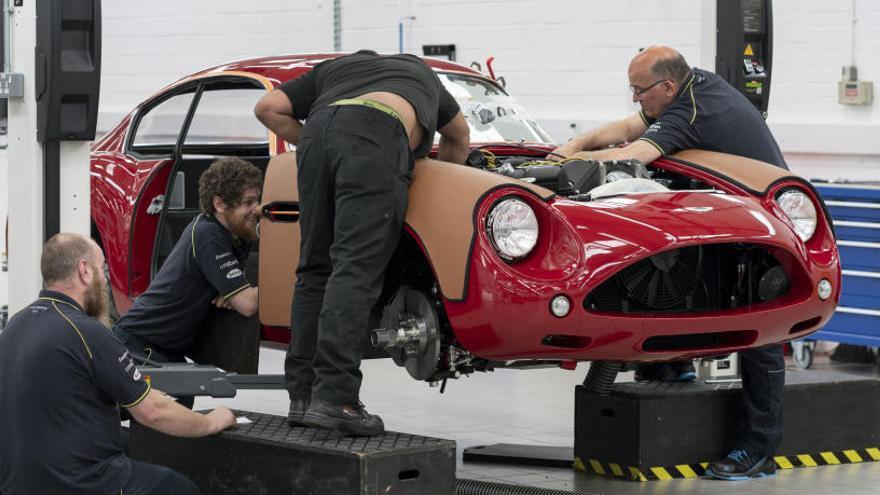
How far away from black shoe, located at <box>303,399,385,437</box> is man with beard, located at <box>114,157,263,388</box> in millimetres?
1136

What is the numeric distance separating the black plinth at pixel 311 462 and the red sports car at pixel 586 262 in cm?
41

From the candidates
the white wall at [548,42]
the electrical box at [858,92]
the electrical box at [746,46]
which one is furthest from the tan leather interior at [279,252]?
the electrical box at [858,92]

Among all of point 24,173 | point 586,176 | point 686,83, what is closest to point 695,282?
point 586,176

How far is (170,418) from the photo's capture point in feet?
15.0

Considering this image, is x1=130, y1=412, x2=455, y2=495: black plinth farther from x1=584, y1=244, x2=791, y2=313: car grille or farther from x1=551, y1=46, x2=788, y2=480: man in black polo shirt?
x1=551, y1=46, x2=788, y2=480: man in black polo shirt

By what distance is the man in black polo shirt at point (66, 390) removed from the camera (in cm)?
433

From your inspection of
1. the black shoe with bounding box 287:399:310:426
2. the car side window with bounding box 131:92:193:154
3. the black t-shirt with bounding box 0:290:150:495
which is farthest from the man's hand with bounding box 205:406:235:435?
the car side window with bounding box 131:92:193:154

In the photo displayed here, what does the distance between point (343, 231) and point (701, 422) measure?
2113mm

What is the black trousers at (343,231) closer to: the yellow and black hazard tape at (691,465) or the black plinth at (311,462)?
the black plinth at (311,462)

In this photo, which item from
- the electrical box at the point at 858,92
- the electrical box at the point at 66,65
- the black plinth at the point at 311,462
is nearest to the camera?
the black plinth at the point at 311,462

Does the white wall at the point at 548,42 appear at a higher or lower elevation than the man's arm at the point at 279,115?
higher

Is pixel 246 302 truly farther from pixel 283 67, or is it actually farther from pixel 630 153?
pixel 630 153

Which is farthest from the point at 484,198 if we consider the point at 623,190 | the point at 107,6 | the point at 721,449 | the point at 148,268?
the point at 107,6

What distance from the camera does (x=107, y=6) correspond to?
1560cm
